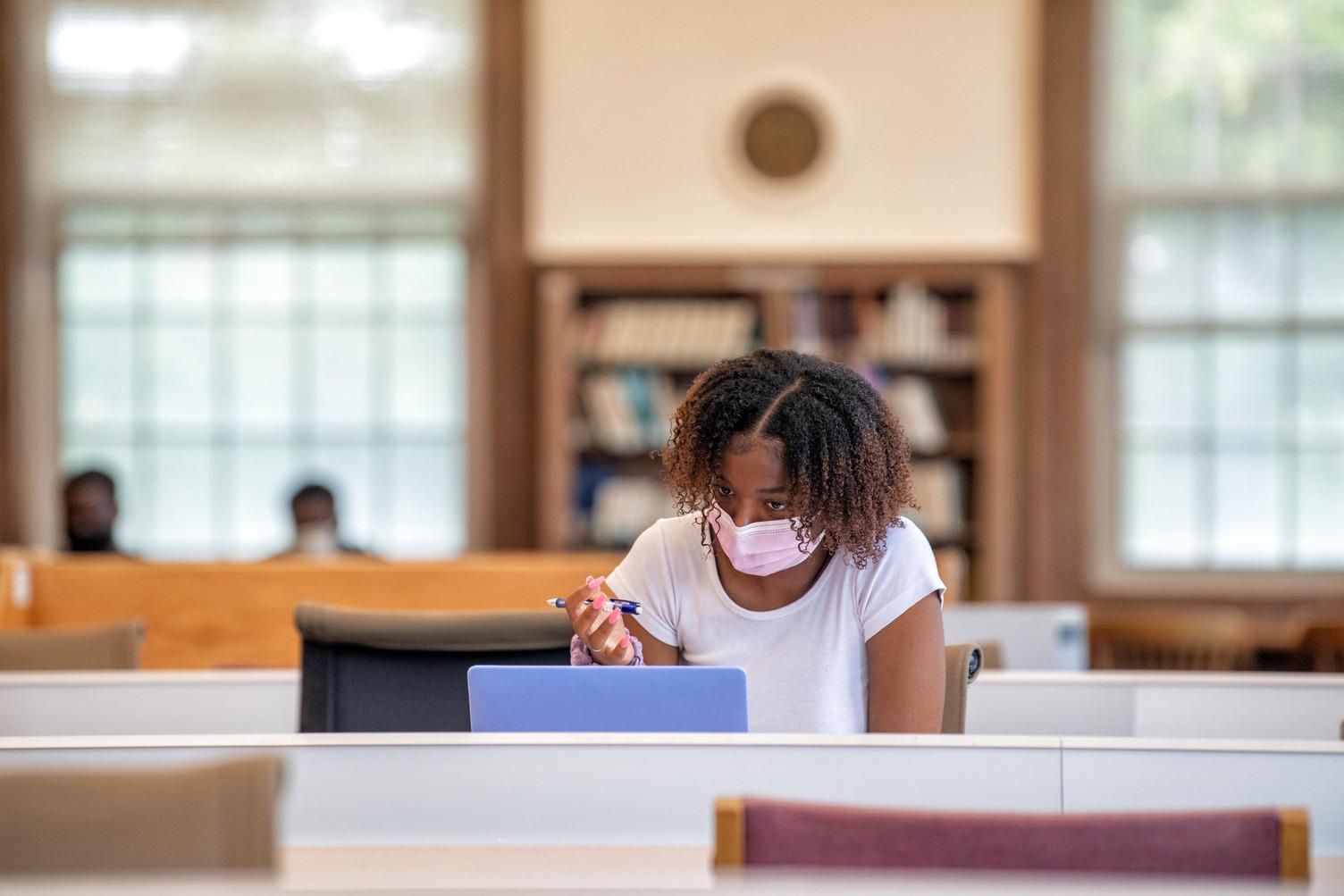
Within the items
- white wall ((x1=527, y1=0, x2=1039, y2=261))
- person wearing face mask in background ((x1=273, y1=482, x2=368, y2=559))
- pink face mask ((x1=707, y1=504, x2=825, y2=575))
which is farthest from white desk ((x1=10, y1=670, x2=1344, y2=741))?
white wall ((x1=527, y1=0, x2=1039, y2=261))

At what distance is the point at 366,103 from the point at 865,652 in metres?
4.72

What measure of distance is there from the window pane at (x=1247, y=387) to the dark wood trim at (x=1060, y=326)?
21.1 inches

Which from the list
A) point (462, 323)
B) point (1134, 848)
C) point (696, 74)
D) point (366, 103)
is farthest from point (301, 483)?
point (1134, 848)

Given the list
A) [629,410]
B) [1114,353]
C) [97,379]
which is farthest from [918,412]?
[97,379]

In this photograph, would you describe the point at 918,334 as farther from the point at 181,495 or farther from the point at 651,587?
the point at 651,587

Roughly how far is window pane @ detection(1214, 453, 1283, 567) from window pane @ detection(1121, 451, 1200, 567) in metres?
0.09

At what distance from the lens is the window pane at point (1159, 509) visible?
5.86 meters

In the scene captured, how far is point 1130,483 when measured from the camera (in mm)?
5887

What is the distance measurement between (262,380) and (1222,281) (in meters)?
3.88

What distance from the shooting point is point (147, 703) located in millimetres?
2225

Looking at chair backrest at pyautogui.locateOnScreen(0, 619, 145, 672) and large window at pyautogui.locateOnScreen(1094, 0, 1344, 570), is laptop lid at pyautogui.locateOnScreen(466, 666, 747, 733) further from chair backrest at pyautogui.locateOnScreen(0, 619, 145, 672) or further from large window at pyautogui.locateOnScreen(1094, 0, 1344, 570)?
large window at pyautogui.locateOnScreen(1094, 0, 1344, 570)

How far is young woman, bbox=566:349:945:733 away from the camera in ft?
6.19

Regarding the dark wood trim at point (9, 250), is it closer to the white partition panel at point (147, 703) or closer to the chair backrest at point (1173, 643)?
the white partition panel at point (147, 703)

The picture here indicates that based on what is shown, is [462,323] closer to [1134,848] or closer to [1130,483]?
[1130,483]
